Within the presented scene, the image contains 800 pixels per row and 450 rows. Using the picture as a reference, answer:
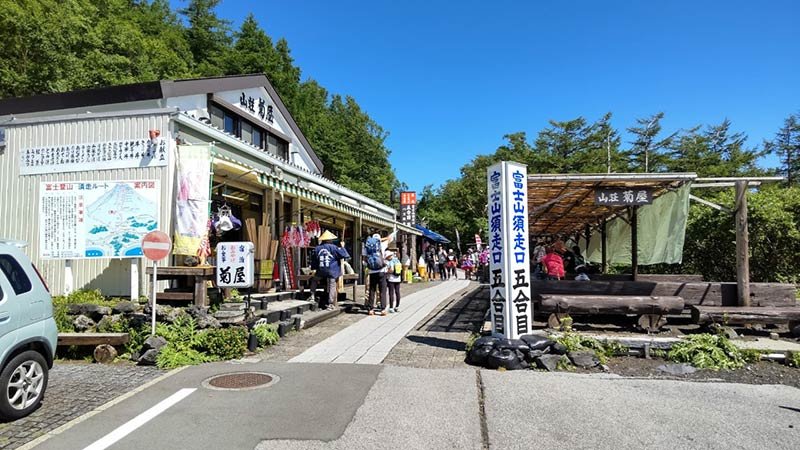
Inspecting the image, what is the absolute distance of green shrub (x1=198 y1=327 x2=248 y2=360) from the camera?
7.17 metres

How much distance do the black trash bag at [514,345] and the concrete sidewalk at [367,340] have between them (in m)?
1.77

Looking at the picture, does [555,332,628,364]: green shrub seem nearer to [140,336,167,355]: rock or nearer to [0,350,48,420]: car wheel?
[140,336,167,355]: rock

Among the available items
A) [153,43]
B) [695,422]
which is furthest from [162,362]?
[153,43]

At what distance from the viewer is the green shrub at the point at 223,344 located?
7.17 m

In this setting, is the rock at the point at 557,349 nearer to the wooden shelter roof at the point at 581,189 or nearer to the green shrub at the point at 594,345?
the green shrub at the point at 594,345

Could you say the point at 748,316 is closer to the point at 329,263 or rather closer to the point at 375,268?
the point at 375,268

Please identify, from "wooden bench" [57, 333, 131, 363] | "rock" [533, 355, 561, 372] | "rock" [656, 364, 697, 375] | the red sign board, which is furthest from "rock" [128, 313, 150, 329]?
the red sign board

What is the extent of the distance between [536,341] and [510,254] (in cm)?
134

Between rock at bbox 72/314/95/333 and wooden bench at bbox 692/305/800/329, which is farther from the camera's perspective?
wooden bench at bbox 692/305/800/329

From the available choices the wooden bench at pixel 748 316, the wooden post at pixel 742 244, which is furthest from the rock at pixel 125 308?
the wooden post at pixel 742 244

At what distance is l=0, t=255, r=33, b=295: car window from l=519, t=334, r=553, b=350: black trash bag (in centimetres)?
614

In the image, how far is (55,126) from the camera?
9836mm

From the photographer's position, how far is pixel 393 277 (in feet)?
39.3

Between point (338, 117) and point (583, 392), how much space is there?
138ft
